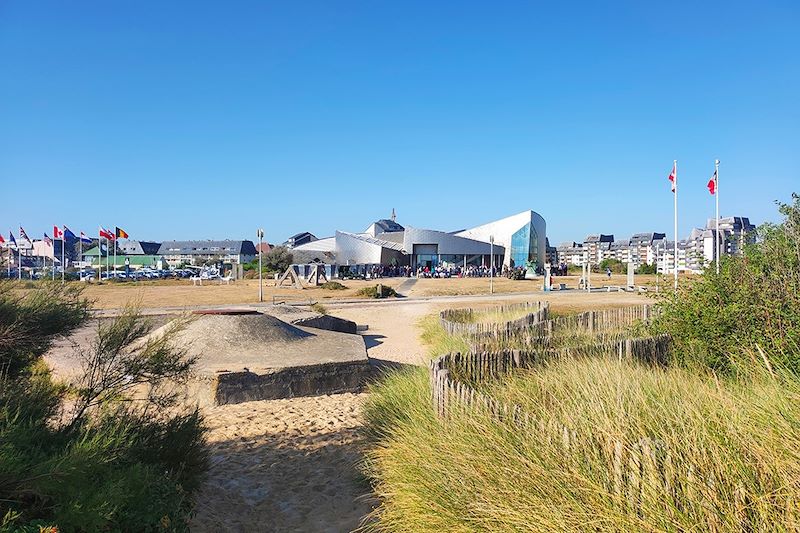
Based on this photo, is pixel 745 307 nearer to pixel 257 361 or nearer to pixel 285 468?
pixel 285 468

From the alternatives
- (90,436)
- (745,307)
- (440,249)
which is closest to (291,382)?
(90,436)

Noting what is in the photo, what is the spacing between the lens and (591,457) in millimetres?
3729

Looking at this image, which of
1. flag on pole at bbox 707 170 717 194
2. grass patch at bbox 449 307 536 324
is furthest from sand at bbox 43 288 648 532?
flag on pole at bbox 707 170 717 194

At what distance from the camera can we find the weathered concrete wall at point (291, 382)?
402 inches

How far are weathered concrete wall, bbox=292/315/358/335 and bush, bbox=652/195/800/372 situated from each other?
10.5 metres

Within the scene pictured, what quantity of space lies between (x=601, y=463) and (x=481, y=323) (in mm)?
13575

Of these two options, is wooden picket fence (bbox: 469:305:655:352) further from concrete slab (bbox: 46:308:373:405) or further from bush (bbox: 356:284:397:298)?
bush (bbox: 356:284:397:298)

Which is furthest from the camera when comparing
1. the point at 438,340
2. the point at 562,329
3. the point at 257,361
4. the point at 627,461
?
the point at 438,340

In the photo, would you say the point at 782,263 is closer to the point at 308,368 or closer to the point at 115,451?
the point at 308,368

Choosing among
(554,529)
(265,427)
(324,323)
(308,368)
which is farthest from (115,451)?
(324,323)

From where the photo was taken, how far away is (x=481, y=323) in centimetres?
1712

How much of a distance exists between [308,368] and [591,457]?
25.9ft

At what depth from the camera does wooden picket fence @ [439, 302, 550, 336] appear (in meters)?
14.8

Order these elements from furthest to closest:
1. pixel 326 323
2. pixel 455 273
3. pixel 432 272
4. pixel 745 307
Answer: pixel 432 272, pixel 455 273, pixel 326 323, pixel 745 307
